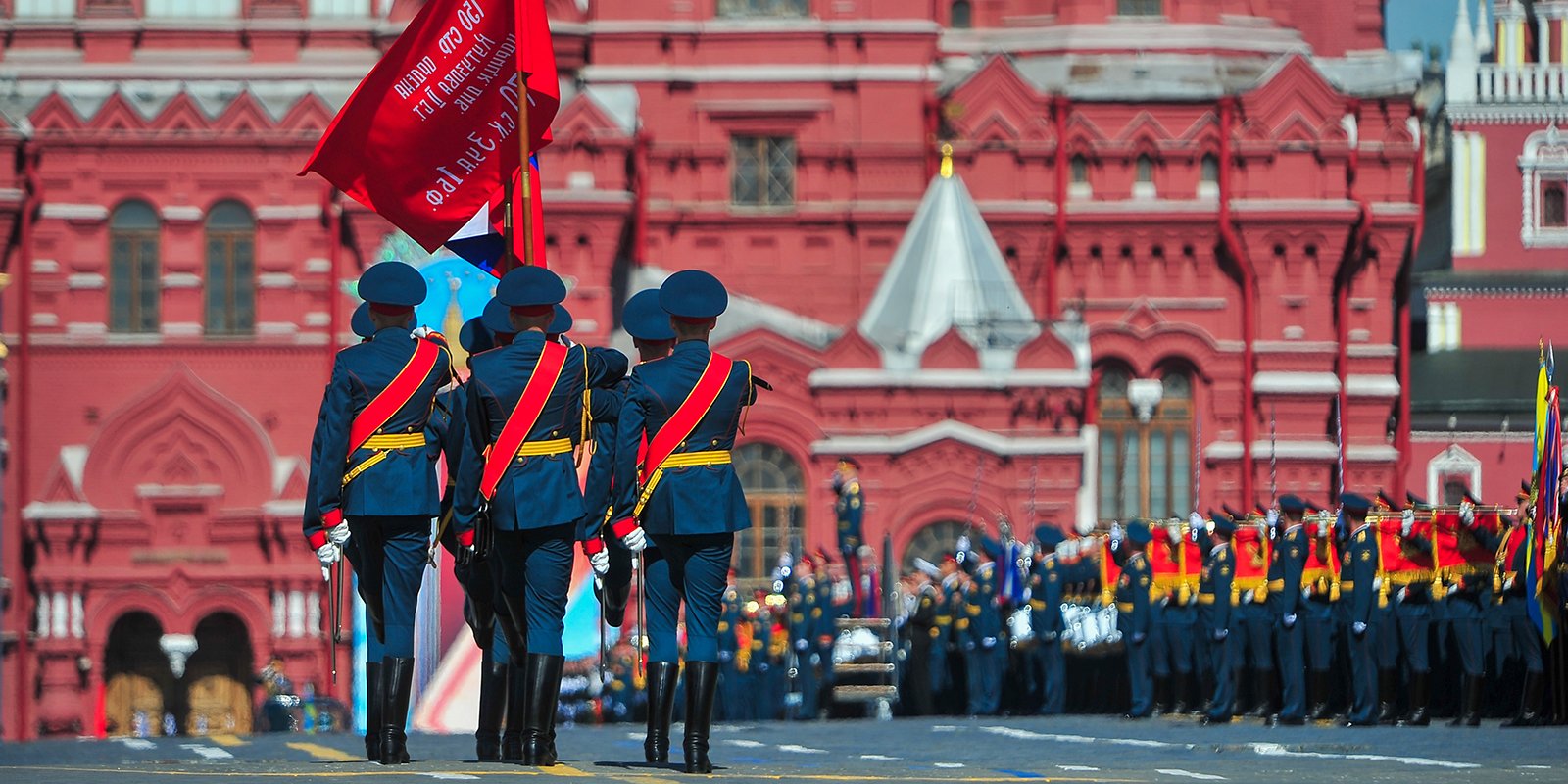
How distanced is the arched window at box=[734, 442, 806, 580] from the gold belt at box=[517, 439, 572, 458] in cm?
2398

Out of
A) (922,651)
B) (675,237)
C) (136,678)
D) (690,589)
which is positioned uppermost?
(675,237)

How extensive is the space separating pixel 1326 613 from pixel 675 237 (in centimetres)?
2095

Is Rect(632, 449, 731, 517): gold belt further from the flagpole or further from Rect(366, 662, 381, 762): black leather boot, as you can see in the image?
the flagpole

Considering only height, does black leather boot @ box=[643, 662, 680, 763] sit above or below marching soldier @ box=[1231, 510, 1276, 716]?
below

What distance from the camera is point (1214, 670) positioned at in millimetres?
21297

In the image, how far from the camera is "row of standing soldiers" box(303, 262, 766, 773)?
504 inches

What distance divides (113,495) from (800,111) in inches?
376

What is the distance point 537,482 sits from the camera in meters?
12.8

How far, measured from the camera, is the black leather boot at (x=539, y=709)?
12.7 metres

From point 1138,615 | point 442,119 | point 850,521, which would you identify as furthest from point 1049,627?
point 442,119

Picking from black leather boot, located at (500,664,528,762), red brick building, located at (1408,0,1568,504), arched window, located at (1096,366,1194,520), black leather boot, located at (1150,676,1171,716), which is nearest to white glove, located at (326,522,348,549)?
black leather boot, located at (500,664,528,762)

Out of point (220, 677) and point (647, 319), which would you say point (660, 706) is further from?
point (220, 677)

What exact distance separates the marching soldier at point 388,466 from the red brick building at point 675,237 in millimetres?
24788

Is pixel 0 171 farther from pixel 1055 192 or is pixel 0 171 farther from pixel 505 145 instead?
pixel 505 145
